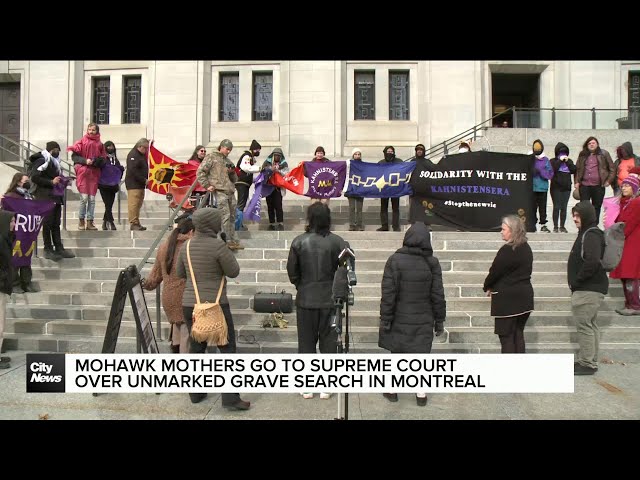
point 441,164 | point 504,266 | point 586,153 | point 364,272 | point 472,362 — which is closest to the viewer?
point 472,362

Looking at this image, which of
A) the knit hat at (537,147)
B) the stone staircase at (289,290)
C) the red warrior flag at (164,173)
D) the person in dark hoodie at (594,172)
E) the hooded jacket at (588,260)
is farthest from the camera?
the red warrior flag at (164,173)

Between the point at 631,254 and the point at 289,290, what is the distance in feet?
17.2

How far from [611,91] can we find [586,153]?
944 centimetres

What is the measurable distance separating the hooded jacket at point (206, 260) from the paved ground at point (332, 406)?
1.13 metres

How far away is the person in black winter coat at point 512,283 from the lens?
5.19 meters

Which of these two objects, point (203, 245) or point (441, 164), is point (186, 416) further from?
point (441, 164)

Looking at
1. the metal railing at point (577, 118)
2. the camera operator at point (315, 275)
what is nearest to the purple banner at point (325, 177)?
the metal railing at point (577, 118)

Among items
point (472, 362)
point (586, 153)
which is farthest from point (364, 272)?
point (586, 153)

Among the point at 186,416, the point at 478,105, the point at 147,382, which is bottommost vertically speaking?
the point at 186,416

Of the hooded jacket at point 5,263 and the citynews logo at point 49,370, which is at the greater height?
the hooded jacket at point 5,263

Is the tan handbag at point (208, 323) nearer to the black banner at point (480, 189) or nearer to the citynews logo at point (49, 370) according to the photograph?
the citynews logo at point (49, 370)

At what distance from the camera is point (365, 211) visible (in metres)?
13.8

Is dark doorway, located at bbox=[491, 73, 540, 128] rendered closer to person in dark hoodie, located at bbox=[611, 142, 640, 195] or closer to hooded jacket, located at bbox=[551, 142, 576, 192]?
hooded jacket, located at bbox=[551, 142, 576, 192]

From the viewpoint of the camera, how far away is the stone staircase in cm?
670
